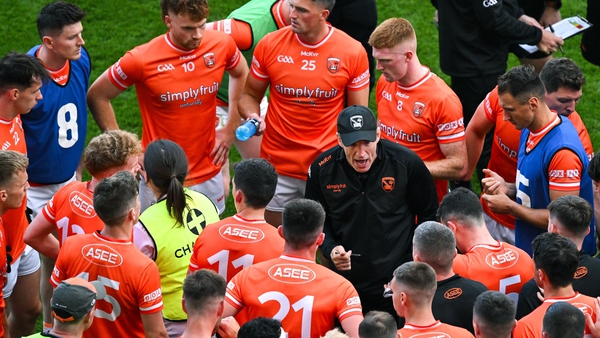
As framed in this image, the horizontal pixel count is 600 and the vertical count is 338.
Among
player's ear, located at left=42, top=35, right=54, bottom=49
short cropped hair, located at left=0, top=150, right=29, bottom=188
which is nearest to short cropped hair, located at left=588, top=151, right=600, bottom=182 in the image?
short cropped hair, located at left=0, top=150, right=29, bottom=188

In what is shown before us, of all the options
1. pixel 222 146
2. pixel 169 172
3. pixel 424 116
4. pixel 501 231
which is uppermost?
pixel 169 172

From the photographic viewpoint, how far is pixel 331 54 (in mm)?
6277

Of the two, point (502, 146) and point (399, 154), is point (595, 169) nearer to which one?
point (502, 146)

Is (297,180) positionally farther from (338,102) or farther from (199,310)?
(199,310)

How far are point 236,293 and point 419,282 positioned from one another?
97cm

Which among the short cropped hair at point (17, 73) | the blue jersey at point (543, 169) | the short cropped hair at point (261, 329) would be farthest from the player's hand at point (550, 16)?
the short cropped hair at point (261, 329)

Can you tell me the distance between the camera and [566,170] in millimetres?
5207

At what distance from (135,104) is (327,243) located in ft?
16.1

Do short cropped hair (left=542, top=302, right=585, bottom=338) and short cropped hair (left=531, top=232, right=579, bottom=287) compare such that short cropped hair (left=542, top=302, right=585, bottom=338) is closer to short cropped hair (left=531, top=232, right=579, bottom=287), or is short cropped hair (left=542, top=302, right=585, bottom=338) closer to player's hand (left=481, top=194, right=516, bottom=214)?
short cropped hair (left=531, top=232, right=579, bottom=287)

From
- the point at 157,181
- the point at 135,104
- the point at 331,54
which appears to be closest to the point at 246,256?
the point at 157,181

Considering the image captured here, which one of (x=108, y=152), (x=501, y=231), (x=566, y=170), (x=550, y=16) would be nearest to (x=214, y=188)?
(x=108, y=152)

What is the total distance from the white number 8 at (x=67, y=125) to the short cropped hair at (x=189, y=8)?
3.68 feet

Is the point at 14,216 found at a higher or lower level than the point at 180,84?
lower

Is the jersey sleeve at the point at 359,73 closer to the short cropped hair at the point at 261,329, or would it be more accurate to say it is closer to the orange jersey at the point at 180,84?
the orange jersey at the point at 180,84
